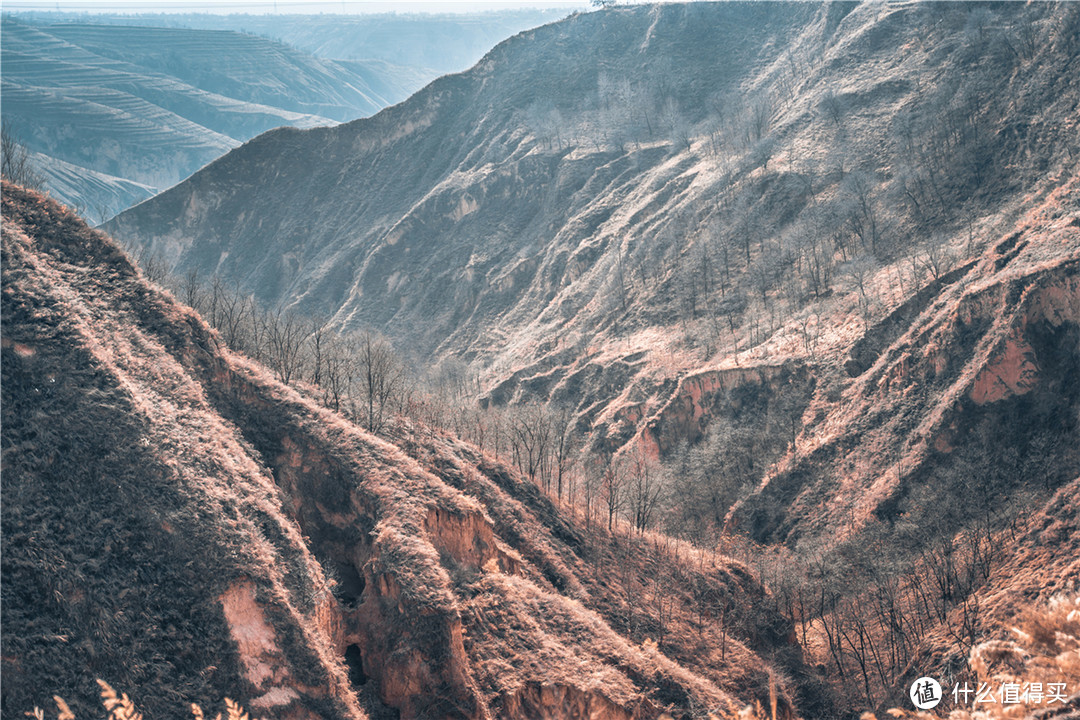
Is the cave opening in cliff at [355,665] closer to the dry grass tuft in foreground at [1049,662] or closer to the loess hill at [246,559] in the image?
the loess hill at [246,559]

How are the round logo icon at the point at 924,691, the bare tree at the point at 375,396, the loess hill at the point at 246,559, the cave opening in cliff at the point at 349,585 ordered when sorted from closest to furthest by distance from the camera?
the loess hill at the point at 246,559, the cave opening in cliff at the point at 349,585, the round logo icon at the point at 924,691, the bare tree at the point at 375,396

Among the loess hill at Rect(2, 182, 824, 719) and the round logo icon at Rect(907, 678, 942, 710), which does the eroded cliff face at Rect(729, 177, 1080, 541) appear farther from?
the loess hill at Rect(2, 182, 824, 719)

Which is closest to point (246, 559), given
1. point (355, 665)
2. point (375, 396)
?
point (355, 665)

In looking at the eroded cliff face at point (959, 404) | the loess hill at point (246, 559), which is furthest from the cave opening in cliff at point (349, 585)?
the eroded cliff face at point (959, 404)

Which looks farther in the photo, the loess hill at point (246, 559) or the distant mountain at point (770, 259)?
the distant mountain at point (770, 259)

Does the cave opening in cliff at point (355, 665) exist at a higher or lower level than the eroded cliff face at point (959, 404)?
lower

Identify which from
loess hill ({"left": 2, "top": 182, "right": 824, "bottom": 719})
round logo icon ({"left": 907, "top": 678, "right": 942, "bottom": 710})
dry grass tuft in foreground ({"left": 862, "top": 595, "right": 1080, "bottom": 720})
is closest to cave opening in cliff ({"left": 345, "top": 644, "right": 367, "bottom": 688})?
loess hill ({"left": 2, "top": 182, "right": 824, "bottom": 719})
